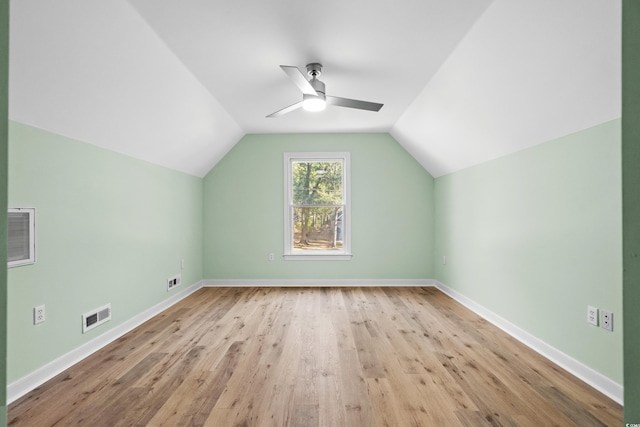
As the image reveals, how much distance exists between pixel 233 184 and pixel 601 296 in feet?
14.9

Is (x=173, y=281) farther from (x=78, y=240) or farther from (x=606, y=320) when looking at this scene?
(x=606, y=320)

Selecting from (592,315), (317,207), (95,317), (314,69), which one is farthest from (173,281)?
(592,315)

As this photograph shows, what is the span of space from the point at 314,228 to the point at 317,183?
0.74 meters

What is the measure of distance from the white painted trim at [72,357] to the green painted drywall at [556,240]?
372cm

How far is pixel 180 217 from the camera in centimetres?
432

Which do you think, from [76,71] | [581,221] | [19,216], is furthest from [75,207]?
[581,221]

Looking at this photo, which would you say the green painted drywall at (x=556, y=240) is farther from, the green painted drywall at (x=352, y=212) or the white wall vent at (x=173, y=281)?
the white wall vent at (x=173, y=281)

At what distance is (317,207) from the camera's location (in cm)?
515

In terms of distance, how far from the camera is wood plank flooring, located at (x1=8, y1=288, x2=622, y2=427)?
1.79m

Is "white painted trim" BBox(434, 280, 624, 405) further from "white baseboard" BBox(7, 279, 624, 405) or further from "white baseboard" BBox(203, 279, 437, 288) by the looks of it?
"white baseboard" BBox(203, 279, 437, 288)

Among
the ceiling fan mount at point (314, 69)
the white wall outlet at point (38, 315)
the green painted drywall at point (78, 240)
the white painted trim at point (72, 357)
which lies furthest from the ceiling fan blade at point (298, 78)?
the white painted trim at point (72, 357)

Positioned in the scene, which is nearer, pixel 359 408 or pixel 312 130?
pixel 359 408

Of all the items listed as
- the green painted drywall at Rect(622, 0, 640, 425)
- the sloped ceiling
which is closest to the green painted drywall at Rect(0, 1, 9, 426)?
the green painted drywall at Rect(622, 0, 640, 425)

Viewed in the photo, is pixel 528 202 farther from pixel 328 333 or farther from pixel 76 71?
pixel 76 71
